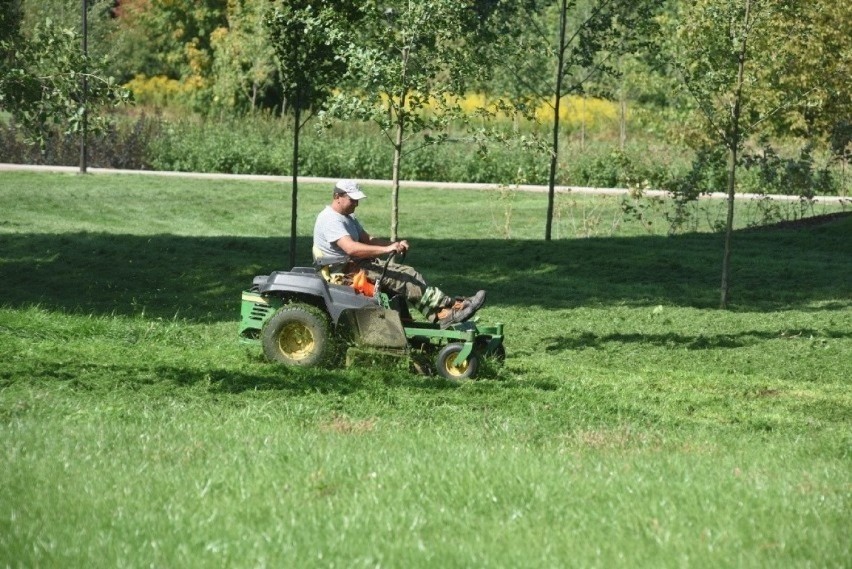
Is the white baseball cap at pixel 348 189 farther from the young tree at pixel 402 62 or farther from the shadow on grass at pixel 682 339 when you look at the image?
the young tree at pixel 402 62

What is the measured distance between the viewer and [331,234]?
36.9ft

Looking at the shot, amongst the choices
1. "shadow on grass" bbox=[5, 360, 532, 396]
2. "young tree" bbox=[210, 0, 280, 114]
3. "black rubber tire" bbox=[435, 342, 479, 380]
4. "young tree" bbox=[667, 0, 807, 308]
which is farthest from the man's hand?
"young tree" bbox=[210, 0, 280, 114]

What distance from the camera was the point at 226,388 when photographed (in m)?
10.1

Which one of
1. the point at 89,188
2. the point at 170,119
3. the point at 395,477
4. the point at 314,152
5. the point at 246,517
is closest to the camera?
the point at 246,517

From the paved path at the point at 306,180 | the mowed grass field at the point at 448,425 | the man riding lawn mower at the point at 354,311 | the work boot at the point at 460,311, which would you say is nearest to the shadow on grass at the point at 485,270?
the mowed grass field at the point at 448,425

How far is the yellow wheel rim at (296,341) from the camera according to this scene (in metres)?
11.0

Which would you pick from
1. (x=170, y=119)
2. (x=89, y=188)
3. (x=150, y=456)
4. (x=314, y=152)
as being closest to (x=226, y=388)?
(x=150, y=456)

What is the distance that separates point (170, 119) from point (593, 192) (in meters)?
14.3

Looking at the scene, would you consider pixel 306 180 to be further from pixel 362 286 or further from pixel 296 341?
pixel 362 286

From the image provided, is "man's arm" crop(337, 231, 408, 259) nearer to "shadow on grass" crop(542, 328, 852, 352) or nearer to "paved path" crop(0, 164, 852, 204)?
"shadow on grass" crop(542, 328, 852, 352)

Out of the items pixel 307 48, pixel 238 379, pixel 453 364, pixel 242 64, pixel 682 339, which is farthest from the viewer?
pixel 242 64

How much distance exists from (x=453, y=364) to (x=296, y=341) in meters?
1.26

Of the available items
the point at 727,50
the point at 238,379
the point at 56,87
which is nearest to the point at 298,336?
the point at 238,379

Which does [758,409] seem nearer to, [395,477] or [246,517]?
[395,477]
